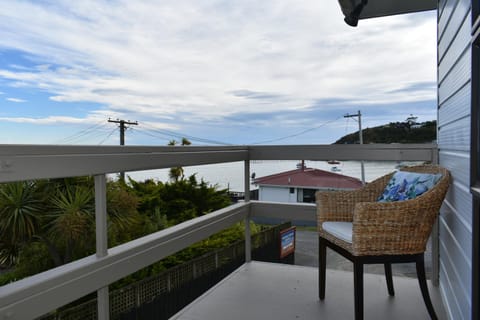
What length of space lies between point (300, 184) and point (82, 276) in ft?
7.06

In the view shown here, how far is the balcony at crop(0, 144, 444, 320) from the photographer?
1.08m

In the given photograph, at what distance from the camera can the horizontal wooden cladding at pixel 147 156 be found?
1012 mm

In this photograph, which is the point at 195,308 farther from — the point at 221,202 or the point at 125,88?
the point at 125,88

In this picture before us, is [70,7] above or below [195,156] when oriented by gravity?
above

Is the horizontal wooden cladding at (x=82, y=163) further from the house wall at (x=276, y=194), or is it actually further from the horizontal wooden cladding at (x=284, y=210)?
the house wall at (x=276, y=194)

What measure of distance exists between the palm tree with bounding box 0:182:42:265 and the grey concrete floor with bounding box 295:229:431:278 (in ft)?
6.51

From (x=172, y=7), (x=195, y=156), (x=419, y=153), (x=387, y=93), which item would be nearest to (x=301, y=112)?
(x=387, y=93)

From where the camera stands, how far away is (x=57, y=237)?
7.34 feet

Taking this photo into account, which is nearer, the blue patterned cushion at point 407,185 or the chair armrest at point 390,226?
the chair armrest at point 390,226

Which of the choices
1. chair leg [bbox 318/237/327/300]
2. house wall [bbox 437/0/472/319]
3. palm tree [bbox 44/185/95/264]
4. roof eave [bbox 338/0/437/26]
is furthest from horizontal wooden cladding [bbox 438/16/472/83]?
palm tree [bbox 44/185/95/264]

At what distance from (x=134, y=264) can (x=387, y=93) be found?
5839 millimetres

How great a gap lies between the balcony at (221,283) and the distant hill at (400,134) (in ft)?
0.49

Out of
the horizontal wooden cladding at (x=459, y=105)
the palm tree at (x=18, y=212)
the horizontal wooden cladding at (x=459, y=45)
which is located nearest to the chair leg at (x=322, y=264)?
the horizontal wooden cladding at (x=459, y=105)

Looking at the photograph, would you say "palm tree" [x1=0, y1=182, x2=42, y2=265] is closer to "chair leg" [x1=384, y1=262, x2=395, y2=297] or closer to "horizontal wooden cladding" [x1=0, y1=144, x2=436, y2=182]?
"horizontal wooden cladding" [x1=0, y1=144, x2=436, y2=182]
